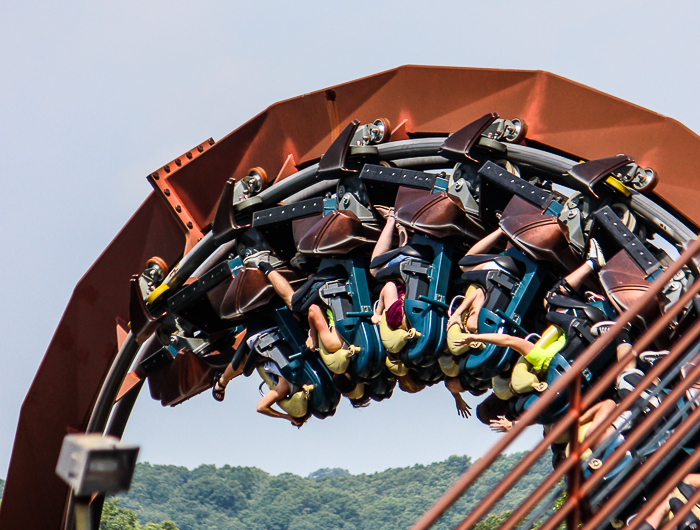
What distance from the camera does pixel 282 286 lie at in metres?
5.88

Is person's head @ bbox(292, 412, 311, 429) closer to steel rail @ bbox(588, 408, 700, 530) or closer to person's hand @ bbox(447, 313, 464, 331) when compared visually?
person's hand @ bbox(447, 313, 464, 331)

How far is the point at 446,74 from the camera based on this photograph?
18.2 feet

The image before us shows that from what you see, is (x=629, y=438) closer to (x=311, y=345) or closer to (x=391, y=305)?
(x=391, y=305)

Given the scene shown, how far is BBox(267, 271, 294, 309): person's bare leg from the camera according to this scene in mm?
5848

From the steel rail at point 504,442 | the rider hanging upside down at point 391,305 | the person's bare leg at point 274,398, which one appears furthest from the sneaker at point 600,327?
the person's bare leg at point 274,398

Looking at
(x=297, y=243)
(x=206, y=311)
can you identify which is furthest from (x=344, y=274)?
(x=206, y=311)

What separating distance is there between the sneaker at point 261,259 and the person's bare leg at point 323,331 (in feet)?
1.92

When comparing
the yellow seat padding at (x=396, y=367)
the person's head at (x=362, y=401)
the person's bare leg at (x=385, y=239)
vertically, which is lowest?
the person's head at (x=362, y=401)

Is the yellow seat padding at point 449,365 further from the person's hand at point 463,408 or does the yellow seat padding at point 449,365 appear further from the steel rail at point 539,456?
the steel rail at point 539,456

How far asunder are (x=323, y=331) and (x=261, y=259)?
2.75ft

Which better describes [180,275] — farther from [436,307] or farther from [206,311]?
[436,307]

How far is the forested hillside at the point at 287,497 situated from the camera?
19547 mm

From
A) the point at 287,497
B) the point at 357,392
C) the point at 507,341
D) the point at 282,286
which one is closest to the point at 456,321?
the point at 507,341

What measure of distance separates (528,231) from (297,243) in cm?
173
